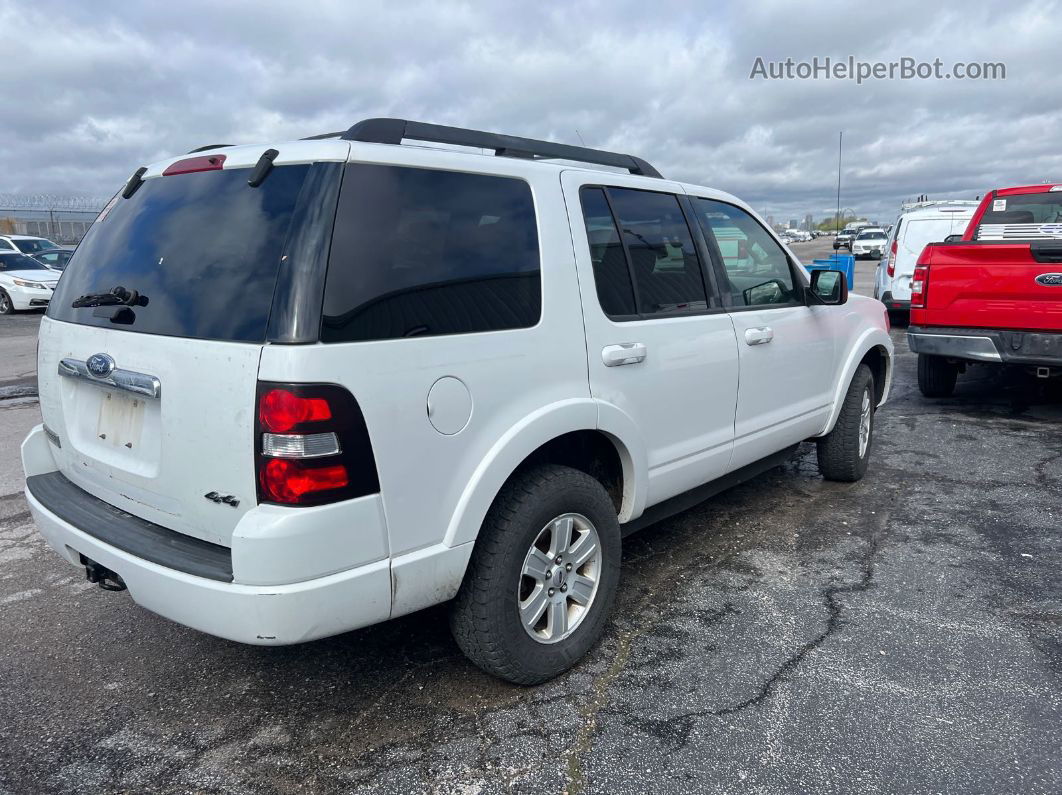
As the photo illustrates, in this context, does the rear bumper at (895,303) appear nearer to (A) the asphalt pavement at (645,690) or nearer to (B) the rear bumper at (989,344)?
(B) the rear bumper at (989,344)

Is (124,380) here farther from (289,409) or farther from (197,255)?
(289,409)

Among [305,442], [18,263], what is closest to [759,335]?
[305,442]

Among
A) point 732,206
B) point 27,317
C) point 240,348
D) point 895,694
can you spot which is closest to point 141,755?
point 240,348

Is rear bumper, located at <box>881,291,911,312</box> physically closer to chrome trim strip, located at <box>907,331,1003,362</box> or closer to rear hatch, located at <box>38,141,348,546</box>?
chrome trim strip, located at <box>907,331,1003,362</box>

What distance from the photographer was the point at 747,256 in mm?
4254

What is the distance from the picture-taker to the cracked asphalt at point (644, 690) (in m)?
2.53

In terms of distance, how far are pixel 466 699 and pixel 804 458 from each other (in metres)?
3.93

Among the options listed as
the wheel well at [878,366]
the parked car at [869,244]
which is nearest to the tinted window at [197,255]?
the wheel well at [878,366]

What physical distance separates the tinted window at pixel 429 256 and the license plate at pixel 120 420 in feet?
2.62

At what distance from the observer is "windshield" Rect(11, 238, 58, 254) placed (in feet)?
71.4

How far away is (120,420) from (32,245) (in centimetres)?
2321

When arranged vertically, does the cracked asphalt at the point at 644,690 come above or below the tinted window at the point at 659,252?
below

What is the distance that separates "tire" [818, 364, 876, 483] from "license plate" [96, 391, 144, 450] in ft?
12.9

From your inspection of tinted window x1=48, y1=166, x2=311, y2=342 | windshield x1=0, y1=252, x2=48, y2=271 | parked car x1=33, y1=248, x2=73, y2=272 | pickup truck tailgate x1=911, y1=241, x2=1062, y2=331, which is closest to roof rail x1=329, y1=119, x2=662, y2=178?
tinted window x1=48, y1=166, x2=311, y2=342
